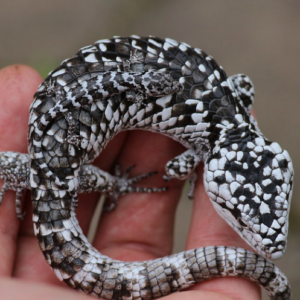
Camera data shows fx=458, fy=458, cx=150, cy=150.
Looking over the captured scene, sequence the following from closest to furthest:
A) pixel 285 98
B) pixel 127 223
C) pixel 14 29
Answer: pixel 127 223 < pixel 285 98 < pixel 14 29

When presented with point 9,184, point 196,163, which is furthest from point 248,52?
point 9,184

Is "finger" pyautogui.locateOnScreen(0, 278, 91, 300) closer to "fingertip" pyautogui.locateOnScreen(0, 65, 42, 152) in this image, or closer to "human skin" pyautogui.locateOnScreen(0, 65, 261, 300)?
"human skin" pyautogui.locateOnScreen(0, 65, 261, 300)

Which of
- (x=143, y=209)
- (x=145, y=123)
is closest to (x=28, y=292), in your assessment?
(x=145, y=123)

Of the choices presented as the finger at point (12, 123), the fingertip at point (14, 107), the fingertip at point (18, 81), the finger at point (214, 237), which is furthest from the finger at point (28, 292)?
the fingertip at point (18, 81)

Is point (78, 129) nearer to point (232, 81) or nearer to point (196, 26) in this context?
point (232, 81)

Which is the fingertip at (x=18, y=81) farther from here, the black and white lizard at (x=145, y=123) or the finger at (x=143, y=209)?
the finger at (x=143, y=209)
